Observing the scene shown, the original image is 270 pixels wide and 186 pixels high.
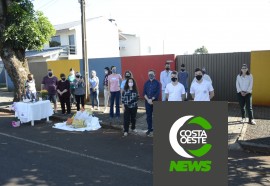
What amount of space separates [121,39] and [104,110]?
90.6ft

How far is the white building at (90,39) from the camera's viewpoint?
2817 cm

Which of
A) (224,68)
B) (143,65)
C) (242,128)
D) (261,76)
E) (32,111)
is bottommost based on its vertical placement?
(242,128)

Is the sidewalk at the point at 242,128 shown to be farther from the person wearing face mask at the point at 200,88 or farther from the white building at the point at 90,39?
the white building at the point at 90,39

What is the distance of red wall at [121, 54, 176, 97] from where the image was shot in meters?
13.9

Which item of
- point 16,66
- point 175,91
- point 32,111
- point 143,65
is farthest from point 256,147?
point 16,66

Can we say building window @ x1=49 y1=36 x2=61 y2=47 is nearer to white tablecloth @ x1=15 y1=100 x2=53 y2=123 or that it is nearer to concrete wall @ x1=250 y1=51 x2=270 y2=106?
white tablecloth @ x1=15 y1=100 x2=53 y2=123

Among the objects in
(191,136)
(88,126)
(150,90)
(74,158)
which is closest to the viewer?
(191,136)

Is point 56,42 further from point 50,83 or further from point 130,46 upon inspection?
point 50,83

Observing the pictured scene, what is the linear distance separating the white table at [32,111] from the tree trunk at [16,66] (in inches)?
147

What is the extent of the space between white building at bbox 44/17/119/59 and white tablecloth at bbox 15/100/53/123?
16.4 m

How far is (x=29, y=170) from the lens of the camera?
5734 millimetres

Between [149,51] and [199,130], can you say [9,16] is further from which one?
[149,51]

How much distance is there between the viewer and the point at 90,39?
3036 centimetres

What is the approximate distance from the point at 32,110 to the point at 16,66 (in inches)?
175
